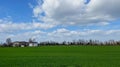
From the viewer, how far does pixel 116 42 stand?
196875 millimetres

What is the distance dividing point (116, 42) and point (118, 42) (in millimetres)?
1642

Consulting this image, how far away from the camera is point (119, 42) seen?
647 feet

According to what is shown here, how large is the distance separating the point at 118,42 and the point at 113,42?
4041mm

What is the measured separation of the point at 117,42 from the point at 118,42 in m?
0.82

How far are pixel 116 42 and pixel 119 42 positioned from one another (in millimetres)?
2584

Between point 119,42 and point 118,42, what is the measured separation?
0.99 meters

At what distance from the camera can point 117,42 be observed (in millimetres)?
196875

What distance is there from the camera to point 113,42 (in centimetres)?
19825

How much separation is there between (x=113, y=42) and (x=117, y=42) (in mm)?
3280

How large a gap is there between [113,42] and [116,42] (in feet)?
8.39

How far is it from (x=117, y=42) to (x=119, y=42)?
5.83 ft

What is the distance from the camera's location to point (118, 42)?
19688 cm
